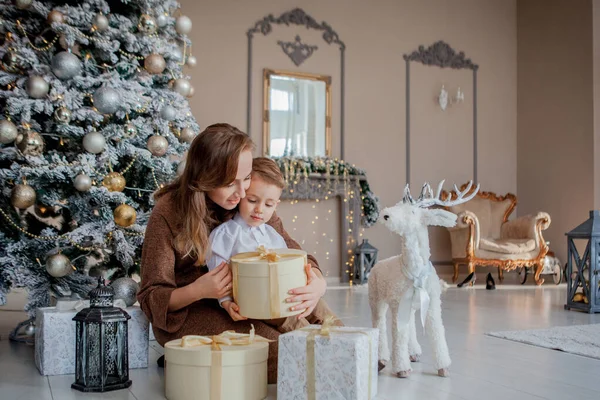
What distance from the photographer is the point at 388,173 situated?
7.58 meters

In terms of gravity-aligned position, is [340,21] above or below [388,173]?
above

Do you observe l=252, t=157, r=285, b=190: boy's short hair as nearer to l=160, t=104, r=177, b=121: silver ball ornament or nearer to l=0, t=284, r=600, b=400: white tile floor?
l=0, t=284, r=600, b=400: white tile floor

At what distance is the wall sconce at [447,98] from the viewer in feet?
25.9

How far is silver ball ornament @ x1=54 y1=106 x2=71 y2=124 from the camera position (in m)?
2.99

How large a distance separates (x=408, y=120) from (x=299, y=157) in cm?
171

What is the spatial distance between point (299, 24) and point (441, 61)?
1.99 meters

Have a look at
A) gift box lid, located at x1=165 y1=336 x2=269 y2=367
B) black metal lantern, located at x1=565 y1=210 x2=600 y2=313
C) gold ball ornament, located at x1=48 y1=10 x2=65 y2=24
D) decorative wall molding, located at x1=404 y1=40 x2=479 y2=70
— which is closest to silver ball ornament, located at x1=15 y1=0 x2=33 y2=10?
gold ball ornament, located at x1=48 y1=10 x2=65 y2=24

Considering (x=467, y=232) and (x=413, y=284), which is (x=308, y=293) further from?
(x=467, y=232)

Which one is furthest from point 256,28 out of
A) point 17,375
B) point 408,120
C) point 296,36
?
point 17,375

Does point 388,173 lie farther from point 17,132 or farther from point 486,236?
point 17,132

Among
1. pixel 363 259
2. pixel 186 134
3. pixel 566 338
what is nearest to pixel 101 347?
pixel 186 134

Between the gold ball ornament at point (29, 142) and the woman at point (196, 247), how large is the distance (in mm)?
1030

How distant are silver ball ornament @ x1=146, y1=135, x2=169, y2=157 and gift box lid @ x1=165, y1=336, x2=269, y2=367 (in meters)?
1.44

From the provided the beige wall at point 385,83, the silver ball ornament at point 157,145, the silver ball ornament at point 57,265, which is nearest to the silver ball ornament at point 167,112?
the silver ball ornament at point 157,145
